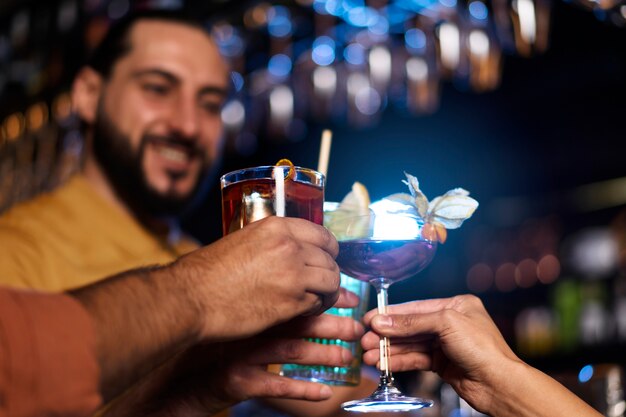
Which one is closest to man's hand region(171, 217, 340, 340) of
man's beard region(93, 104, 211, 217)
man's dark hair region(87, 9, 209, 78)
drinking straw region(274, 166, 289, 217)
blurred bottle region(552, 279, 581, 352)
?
drinking straw region(274, 166, 289, 217)

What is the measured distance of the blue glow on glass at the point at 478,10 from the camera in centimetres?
268

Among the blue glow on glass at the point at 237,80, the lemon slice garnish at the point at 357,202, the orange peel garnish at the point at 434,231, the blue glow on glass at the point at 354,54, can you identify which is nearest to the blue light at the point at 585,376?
the orange peel garnish at the point at 434,231

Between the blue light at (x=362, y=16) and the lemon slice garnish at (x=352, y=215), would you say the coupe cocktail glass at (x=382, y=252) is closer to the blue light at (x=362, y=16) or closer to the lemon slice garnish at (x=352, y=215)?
the lemon slice garnish at (x=352, y=215)

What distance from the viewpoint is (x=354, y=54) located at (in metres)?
3.29

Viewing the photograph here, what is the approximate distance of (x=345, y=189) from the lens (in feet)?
19.9

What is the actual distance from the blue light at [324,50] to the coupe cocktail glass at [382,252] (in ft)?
6.71

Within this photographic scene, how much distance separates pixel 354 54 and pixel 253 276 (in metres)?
2.37

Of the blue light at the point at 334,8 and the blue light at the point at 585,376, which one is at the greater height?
the blue light at the point at 334,8

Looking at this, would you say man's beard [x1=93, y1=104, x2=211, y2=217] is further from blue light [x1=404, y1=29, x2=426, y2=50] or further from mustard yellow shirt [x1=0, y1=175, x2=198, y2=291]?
blue light [x1=404, y1=29, x2=426, y2=50]

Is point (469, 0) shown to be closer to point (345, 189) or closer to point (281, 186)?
point (281, 186)

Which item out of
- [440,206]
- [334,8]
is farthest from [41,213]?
[334,8]

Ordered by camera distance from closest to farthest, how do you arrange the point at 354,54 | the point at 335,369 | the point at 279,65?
1. the point at 335,369
2. the point at 354,54
3. the point at 279,65

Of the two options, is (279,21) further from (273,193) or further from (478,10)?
(273,193)

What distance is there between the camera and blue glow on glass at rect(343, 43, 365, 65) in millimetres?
3264
